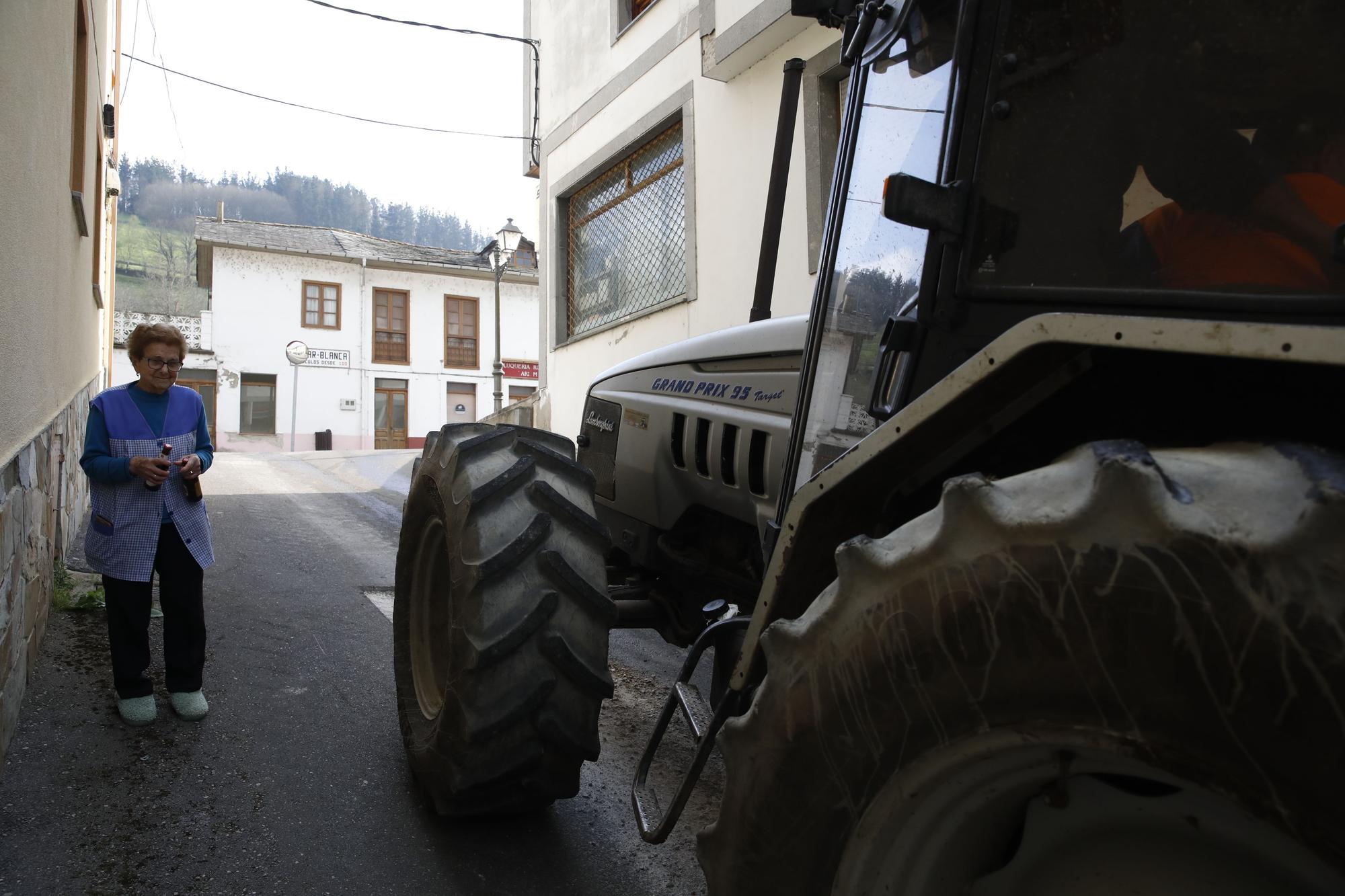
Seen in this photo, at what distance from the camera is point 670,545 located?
3.30 metres

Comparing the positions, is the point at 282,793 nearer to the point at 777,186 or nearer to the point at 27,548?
the point at 27,548

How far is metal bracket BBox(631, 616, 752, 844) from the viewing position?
179cm

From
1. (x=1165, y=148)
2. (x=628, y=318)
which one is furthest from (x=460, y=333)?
(x=1165, y=148)

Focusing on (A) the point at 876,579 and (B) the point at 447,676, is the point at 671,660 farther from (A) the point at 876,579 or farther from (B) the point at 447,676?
(A) the point at 876,579

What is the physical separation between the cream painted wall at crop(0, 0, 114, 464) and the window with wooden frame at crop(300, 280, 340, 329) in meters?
28.0

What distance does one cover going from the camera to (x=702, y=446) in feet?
9.79

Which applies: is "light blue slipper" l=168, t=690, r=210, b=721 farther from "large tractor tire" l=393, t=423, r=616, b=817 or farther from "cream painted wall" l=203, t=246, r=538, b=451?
"cream painted wall" l=203, t=246, r=538, b=451

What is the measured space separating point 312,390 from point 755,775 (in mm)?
34588

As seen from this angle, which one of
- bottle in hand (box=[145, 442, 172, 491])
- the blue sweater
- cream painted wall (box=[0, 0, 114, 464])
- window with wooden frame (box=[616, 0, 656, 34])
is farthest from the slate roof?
bottle in hand (box=[145, 442, 172, 491])

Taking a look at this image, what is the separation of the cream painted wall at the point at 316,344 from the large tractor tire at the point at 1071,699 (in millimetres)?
34073

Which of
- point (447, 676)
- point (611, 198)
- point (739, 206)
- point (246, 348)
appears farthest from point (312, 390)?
point (447, 676)

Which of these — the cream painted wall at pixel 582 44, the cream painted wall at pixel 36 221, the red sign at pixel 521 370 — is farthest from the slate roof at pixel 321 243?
the cream painted wall at pixel 36 221

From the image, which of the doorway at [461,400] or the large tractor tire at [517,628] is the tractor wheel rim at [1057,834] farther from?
the doorway at [461,400]

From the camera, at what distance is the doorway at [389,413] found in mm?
34594
